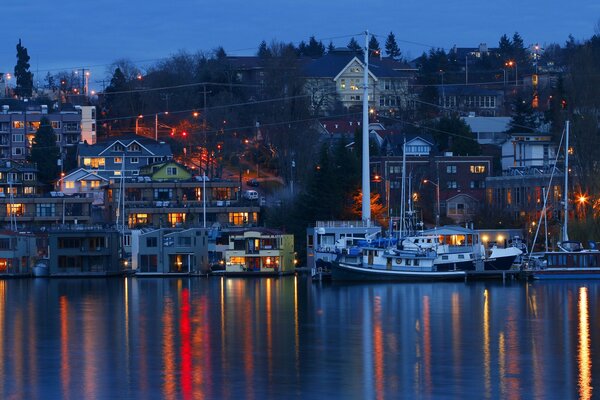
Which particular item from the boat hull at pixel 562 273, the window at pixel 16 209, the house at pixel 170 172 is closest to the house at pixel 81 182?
the house at pixel 170 172

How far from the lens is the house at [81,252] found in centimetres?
6881

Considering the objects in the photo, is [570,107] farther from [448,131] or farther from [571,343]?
[571,343]

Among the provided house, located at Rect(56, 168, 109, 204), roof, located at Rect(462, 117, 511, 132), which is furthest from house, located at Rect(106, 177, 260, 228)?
roof, located at Rect(462, 117, 511, 132)

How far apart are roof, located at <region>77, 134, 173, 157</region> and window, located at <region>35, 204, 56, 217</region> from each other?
1051 cm

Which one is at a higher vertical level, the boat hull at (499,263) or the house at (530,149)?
the house at (530,149)

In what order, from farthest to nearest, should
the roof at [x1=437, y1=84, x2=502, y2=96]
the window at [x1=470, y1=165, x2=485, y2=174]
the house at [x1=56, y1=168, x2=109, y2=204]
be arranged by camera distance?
1. the roof at [x1=437, y1=84, x2=502, y2=96]
2. the house at [x1=56, y1=168, x2=109, y2=204]
3. the window at [x1=470, y1=165, x2=485, y2=174]

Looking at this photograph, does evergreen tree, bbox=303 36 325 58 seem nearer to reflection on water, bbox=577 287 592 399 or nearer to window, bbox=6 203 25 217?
window, bbox=6 203 25 217

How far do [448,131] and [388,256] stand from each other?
95.7 ft

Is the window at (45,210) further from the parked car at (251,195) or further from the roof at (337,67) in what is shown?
the roof at (337,67)

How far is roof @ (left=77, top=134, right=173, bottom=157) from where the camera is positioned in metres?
94.1

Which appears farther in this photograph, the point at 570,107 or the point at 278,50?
the point at 278,50

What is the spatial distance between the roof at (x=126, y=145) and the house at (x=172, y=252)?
25040 millimetres

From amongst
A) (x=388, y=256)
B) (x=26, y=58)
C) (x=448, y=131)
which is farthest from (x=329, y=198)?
(x=26, y=58)

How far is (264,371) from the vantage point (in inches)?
Result: 1235
